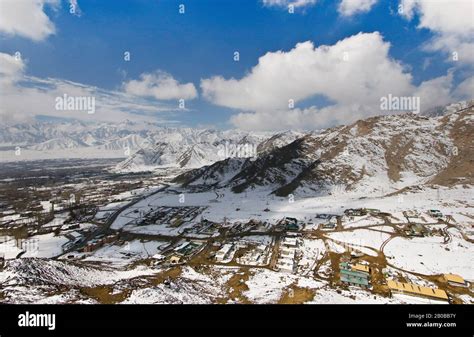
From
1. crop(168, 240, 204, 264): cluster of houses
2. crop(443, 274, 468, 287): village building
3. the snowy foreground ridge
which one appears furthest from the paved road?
crop(443, 274, 468, 287): village building

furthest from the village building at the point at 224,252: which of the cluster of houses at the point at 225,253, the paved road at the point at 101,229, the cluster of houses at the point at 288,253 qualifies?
the paved road at the point at 101,229

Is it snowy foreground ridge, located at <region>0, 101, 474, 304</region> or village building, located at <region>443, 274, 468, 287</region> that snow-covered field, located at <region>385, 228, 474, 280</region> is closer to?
snowy foreground ridge, located at <region>0, 101, 474, 304</region>

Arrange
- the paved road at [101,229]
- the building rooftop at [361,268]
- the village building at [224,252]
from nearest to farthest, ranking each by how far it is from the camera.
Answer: the building rooftop at [361,268] < the village building at [224,252] < the paved road at [101,229]

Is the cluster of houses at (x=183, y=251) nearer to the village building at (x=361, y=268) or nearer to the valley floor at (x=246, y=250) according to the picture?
the valley floor at (x=246, y=250)

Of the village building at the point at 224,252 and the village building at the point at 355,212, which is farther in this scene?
the village building at the point at 355,212

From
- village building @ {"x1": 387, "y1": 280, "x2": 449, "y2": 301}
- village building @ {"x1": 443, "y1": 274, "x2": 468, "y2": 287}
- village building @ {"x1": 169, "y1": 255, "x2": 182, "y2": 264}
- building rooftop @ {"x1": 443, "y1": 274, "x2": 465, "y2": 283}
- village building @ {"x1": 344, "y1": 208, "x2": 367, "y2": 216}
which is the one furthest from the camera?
village building @ {"x1": 344, "y1": 208, "x2": 367, "y2": 216}

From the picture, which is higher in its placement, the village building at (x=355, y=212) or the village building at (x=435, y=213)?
the village building at (x=435, y=213)

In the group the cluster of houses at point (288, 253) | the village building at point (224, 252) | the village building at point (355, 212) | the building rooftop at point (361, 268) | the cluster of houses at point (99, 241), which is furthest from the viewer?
the village building at point (355, 212)

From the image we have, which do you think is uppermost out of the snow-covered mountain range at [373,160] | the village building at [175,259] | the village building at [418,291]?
the snow-covered mountain range at [373,160]

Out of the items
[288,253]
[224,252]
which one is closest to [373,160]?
[288,253]

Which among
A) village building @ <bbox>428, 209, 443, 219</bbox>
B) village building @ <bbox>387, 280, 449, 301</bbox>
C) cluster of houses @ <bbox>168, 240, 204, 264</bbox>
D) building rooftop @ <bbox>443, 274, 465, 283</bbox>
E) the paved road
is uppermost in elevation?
village building @ <bbox>428, 209, 443, 219</bbox>
